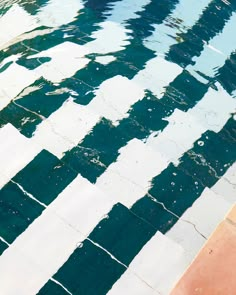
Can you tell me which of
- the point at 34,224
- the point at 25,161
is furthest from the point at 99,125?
the point at 34,224

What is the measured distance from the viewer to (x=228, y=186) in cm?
571

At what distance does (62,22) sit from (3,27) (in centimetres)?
135

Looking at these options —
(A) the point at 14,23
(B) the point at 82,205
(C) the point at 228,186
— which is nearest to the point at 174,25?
(A) the point at 14,23

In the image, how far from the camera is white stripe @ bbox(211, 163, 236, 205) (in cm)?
559

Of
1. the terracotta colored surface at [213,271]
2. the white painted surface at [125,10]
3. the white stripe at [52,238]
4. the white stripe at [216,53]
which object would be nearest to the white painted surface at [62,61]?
the white painted surface at [125,10]

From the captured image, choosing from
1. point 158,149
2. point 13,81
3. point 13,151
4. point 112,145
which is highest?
point 13,81

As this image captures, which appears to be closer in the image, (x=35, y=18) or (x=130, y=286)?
(x=130, y=286)

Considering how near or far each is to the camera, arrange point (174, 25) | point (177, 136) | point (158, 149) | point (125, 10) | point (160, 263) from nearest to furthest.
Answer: point (160, 263)
point (158, 149)
point (177, 136)
point (174, 25)
point (125, 10)

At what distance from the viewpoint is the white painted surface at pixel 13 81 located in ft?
20.0

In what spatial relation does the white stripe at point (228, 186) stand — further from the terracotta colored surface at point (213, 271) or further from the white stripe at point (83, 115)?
the white stripe at point (83, 115)

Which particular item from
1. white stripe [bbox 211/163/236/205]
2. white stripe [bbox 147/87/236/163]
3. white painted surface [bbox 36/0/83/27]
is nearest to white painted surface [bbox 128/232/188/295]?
white stripe [bbox 211/163/236/205]

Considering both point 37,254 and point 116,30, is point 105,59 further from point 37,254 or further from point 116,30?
point 37,254

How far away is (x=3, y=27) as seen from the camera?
8.51 metres

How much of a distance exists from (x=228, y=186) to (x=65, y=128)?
91.8 inches
